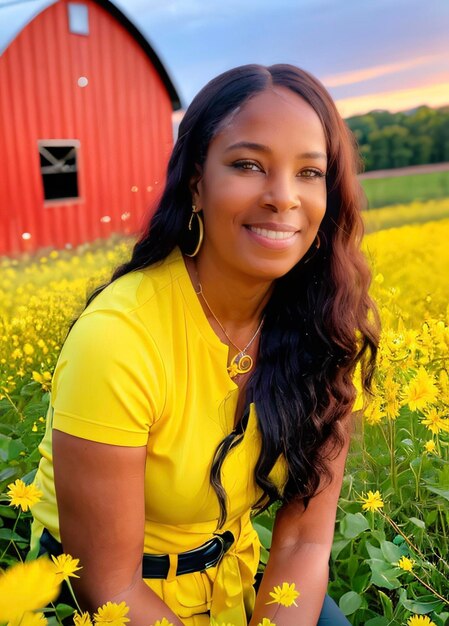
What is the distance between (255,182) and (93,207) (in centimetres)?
255

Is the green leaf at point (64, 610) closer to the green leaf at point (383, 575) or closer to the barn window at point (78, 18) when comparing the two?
the green leaf at point (383, 575)

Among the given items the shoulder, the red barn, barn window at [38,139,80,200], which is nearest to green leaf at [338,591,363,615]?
the shoulder

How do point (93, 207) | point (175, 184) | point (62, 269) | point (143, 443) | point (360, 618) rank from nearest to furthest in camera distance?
point (143, 443) → point (175, 184) → point (360, 618) → point (62, 269) → point (93, 207)

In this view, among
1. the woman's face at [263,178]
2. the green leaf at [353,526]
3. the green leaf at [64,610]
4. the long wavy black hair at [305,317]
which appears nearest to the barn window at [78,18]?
the long wavy black hair at [305,317]

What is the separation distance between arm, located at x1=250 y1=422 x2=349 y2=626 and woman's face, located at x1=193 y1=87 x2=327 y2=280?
18.6 inches

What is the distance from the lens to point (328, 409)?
1.17 metres

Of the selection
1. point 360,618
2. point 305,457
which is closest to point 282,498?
point 305,457

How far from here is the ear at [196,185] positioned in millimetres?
996

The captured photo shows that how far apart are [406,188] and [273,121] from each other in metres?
0.90

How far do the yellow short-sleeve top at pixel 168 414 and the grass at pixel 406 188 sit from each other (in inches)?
33.3

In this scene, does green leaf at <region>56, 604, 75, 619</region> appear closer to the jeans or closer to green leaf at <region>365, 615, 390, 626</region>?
the jeans

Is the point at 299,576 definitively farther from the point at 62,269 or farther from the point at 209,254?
the point at 62,269

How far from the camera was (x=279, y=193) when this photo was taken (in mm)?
916

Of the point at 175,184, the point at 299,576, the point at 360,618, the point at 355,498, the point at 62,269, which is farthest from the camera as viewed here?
the point at 62,269
